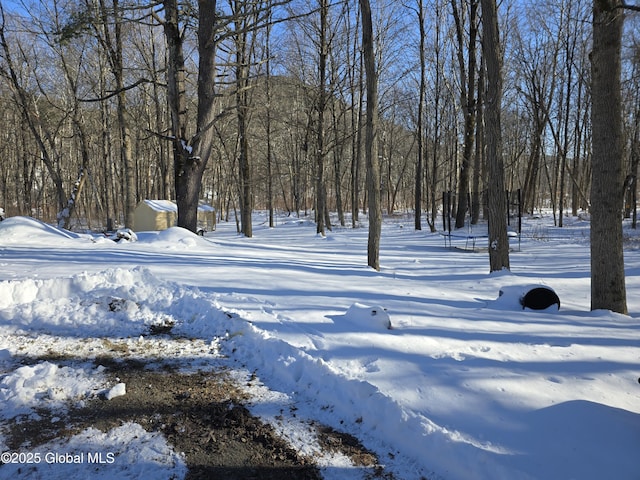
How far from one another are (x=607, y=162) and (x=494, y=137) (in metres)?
2.56

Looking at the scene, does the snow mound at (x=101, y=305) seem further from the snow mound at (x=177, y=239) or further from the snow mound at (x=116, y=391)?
the snow mound at (x=177, y=239)

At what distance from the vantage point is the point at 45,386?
121 inches

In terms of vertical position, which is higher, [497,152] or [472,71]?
[472,71]

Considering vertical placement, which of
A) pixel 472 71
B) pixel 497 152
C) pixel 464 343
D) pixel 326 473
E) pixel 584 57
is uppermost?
pixel 584 57

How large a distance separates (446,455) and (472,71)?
61.8ft

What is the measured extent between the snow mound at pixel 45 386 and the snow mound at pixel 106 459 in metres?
0.56

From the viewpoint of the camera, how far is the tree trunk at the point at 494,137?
7.26 meters

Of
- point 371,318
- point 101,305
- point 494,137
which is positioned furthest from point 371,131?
point 101,305

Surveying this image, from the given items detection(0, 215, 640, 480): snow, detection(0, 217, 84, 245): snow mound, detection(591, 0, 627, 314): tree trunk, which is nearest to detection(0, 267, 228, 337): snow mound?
detection(0, 215, 640, 480): snow

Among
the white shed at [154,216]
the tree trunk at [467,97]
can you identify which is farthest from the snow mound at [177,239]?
the white shed at [154,216]

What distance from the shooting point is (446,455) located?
2.33m

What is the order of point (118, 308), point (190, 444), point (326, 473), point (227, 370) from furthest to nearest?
point (118, 308)
point (227, 370)
point (190, 444)
point (326, 473)

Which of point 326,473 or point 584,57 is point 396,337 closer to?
point 326,473

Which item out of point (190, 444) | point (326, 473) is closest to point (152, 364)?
point (190, 444)
